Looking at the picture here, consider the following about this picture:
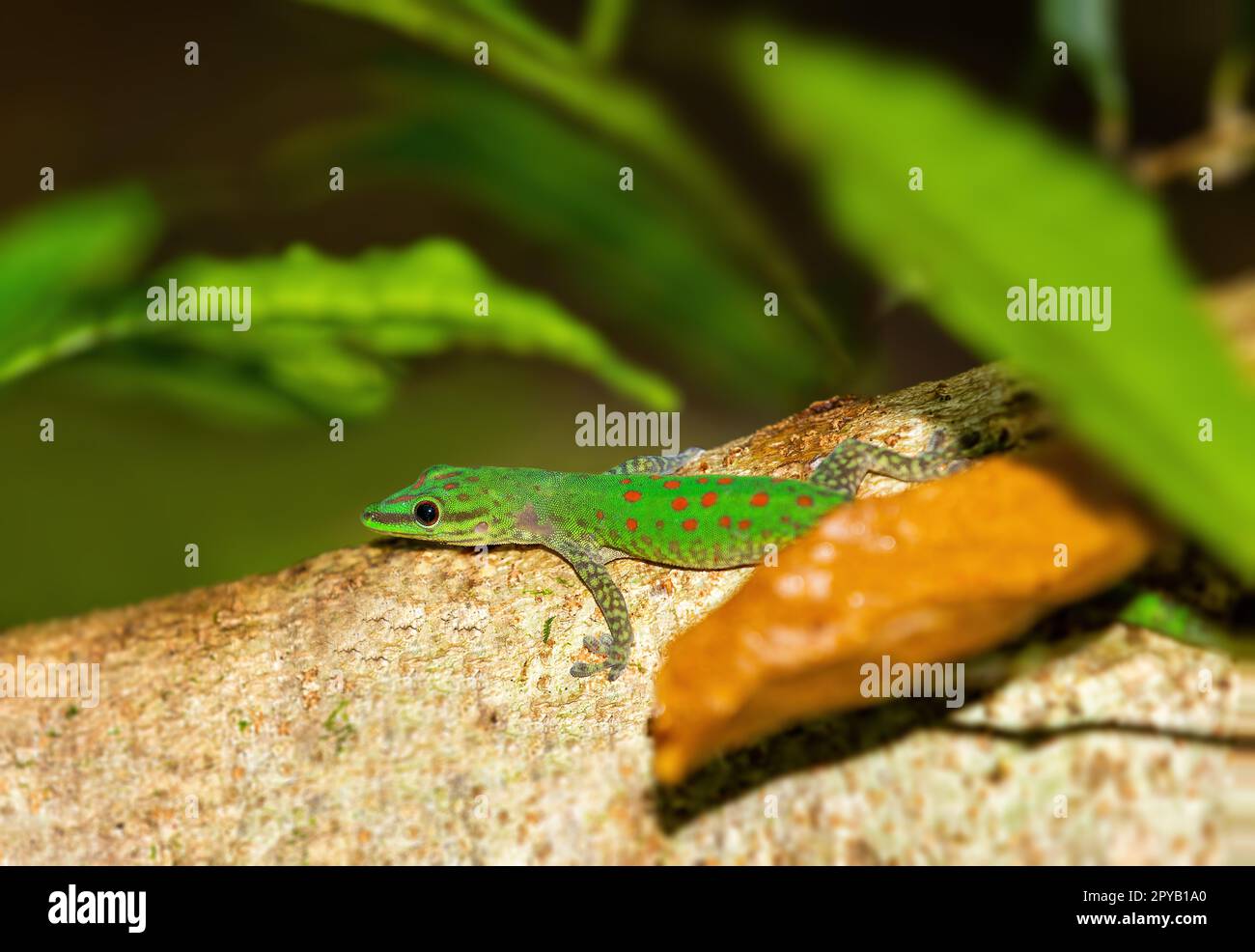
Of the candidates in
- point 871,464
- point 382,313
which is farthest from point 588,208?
point 871,464

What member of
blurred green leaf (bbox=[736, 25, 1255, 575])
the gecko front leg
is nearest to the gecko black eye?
the gecko front leg

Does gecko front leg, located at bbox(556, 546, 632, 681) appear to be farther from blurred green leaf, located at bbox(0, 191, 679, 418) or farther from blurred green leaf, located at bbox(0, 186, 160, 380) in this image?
blurred green leaf, located at bbox(0, 186, 160, 380)

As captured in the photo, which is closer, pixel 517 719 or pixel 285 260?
pixel 517 719

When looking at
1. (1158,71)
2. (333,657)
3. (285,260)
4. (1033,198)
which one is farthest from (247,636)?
(1158,71)

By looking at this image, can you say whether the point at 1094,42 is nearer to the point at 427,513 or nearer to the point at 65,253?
the point at 427,513

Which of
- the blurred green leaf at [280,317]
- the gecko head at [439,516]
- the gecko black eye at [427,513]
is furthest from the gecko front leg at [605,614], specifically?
the blurred green leaf at [280,317]

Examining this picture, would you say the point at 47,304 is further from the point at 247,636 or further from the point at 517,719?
the point at 517,719
